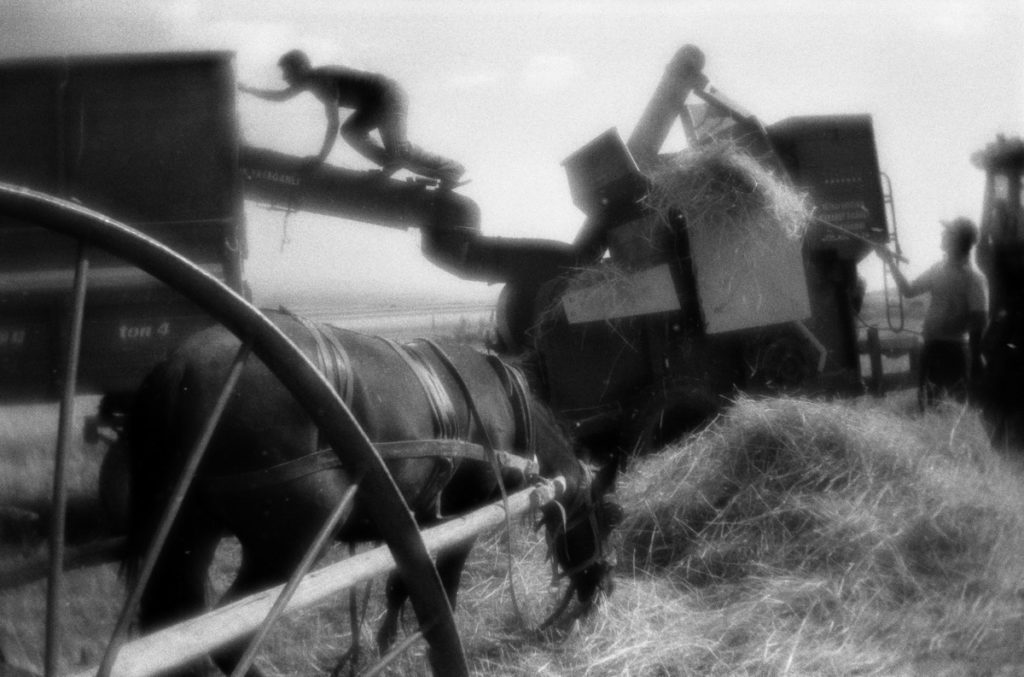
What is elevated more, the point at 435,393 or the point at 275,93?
the point at 275,93

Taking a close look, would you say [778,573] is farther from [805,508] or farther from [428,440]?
[428,440]

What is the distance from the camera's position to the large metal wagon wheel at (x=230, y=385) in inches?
55.5

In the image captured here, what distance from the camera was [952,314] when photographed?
7.36 meters

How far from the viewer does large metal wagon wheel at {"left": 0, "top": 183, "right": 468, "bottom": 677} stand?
141 cm

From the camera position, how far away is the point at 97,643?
12.1ft

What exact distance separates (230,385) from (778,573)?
11.6ft

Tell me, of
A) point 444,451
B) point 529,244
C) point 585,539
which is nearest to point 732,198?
point 529,244

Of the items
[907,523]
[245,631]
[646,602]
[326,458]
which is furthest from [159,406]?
[907,523]

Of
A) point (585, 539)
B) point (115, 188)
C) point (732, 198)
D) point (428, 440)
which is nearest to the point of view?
point (428, 440)

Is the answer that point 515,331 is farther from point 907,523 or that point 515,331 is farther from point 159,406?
point 159,406

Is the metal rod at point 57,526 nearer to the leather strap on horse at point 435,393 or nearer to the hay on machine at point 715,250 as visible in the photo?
the leather strap on horse at point 435,393

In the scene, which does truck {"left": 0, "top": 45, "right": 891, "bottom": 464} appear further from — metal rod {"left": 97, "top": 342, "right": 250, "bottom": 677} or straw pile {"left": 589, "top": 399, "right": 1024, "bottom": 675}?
metal rod {"left": 97, "top": 342, "right": 250, "bottom": 677}

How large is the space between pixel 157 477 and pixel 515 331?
4617 mm

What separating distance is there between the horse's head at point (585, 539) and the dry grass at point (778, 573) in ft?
0.46
